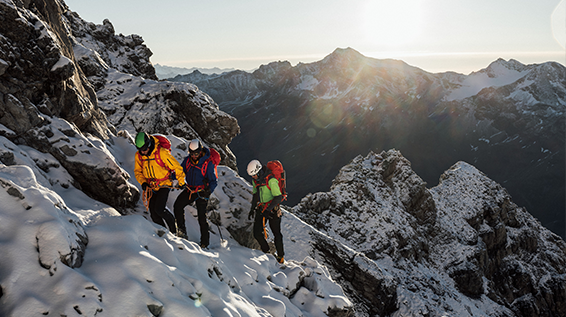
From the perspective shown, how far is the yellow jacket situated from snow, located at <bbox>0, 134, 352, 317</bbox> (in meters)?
1.23

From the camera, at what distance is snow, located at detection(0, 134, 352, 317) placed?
4605 millimetres

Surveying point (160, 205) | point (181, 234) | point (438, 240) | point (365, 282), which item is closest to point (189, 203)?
point (160, 205)

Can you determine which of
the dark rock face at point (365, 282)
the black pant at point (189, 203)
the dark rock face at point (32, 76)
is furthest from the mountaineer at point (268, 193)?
the dark rock face at point (365, 282)

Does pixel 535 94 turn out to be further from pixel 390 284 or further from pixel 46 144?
pixel 46 144

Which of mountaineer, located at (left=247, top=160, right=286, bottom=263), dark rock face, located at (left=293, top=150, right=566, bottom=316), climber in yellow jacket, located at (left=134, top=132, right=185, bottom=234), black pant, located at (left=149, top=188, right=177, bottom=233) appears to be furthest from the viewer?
dark rock face, located at (left=293, top=150, right=566, bottom=316)

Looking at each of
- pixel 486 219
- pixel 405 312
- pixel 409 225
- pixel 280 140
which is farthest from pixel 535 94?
pixel 405 312

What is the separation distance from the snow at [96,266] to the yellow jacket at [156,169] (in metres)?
1.23

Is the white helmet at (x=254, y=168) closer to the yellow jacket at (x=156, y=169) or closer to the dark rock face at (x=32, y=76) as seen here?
the yellow jacket at (x=156, y=169)

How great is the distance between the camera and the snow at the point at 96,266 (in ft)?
15.1

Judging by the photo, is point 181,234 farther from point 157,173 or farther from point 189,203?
point 157,173

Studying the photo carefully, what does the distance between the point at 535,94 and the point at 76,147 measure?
241307 mm

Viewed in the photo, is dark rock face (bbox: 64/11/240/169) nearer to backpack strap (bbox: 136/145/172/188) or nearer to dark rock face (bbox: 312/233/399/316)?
dark rock face (bbox: 312/233/399/316)

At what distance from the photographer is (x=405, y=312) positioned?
18797mm

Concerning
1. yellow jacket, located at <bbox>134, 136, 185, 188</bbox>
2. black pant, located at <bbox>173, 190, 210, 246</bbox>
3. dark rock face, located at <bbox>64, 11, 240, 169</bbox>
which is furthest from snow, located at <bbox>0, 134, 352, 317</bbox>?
dark rock face, located at <bbox>64, 11, 240, 169</bbox>
